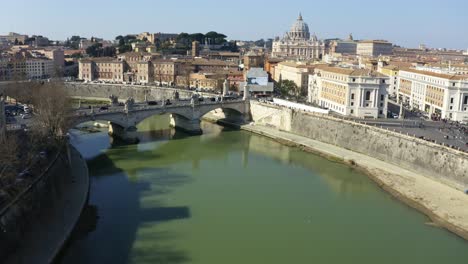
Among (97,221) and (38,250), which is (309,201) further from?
(38,250)

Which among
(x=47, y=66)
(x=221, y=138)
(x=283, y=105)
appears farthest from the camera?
(x=47, y=66)

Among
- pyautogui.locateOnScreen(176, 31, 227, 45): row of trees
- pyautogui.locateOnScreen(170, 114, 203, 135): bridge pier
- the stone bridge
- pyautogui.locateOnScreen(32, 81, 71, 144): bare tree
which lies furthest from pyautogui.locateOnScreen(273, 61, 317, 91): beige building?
pyautogui.locateOnScreen(176, 31, 227, 45): row of trees

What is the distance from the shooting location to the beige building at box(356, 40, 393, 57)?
8019 cm

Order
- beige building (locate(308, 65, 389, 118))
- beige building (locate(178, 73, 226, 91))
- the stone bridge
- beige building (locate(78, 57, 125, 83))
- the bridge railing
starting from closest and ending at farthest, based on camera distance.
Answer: the bridge railing → the stone bridge → beige building (locate(308, 65, 389, 118)) → beige building (locate(178, 73, 226, 91)) → beige building (locate(78, 57, 125, 83))

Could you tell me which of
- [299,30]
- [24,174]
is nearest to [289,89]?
[24,174]

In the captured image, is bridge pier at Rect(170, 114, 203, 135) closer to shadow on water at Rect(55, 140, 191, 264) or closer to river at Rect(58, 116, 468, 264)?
river at Rect(58, 116, 468, 264)

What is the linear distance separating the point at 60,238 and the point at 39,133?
5423 mm

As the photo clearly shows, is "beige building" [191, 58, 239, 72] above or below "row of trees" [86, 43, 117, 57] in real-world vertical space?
below

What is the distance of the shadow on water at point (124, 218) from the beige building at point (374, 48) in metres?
68.9

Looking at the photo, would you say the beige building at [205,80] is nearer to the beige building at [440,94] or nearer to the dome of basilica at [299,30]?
the beige building at [440,94]

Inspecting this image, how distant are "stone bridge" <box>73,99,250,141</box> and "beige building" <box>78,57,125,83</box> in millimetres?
20977

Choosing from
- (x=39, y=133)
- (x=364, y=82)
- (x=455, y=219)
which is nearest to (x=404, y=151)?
(x=455, y=219)

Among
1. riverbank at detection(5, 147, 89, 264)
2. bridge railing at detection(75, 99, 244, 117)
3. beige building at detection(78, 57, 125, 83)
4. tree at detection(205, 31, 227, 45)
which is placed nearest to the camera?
riverbank at detection(5, 147, 89, 264)

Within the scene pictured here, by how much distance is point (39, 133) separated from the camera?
14.4m
